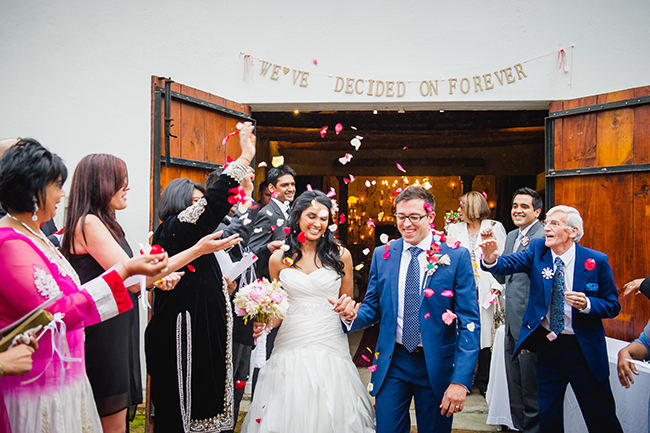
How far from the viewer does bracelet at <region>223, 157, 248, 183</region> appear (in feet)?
8.27

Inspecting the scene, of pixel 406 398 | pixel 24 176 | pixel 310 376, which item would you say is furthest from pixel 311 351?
pixel 24 176

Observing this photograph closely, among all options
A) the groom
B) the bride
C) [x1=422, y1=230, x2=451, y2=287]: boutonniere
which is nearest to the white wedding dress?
the bride

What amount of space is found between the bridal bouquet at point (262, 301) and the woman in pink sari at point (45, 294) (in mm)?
1028

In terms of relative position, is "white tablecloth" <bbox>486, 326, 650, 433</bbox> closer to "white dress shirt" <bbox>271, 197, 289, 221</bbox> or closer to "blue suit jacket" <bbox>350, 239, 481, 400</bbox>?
"blue suit jacket" <bbox>350, 239, 481, 400</bbox>

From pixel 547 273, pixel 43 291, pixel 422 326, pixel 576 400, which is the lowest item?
pixel 576 400

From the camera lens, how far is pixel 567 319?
3.32m

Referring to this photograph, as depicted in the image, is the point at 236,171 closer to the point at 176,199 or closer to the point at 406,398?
the point at 176,199

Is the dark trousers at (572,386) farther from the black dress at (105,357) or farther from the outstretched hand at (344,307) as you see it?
the black dress at (105,357)

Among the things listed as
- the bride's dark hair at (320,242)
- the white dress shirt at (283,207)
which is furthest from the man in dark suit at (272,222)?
the bride's dark hair at (320,242)

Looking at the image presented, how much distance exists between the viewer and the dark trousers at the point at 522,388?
3.91 m

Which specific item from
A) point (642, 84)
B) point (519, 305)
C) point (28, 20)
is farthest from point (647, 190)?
point (28, 20)

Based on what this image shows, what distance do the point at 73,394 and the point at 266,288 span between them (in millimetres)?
1290

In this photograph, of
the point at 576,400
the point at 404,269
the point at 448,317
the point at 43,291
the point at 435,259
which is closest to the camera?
the point at 43,291

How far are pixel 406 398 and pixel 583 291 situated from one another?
1462mm
